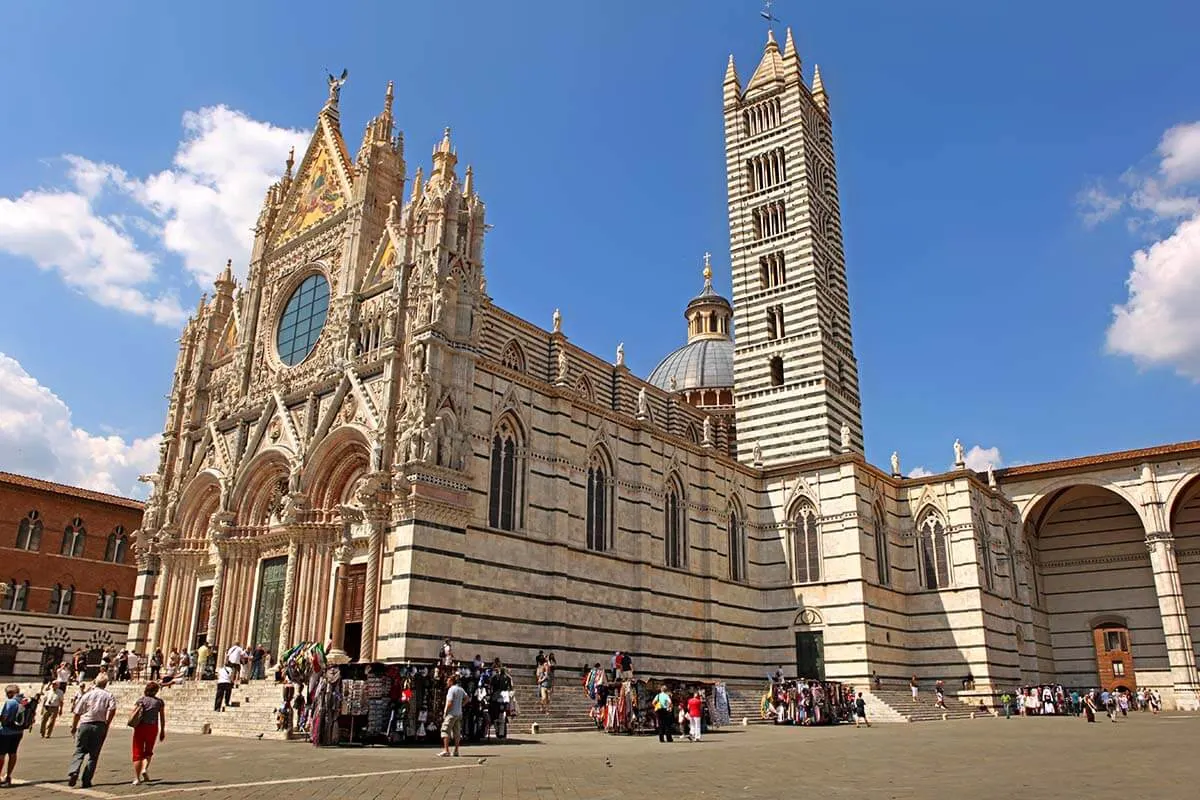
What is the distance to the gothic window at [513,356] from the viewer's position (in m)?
31.8

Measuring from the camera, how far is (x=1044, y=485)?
131 ft

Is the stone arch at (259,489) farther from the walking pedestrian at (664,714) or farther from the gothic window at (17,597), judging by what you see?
the walking pedestrian at (664,714)

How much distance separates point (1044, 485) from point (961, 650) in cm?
1064

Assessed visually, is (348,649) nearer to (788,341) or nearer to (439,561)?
(439,561)

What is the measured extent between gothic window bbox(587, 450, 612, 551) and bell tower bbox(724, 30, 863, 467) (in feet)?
31.6

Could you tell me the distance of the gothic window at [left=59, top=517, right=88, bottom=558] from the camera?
3700 centimetres

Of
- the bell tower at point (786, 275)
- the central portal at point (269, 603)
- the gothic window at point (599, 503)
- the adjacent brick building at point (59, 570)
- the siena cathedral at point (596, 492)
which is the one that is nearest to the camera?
the siena cathedral at point (596, 492)

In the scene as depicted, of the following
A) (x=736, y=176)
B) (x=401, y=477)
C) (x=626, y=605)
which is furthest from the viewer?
(x=736, y=176)

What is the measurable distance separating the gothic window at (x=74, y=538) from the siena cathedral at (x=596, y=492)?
797 centimetres

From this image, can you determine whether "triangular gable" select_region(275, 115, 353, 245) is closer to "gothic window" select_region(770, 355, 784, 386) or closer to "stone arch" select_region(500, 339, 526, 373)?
"stone arch" select_region(500, 339, 526, 373)

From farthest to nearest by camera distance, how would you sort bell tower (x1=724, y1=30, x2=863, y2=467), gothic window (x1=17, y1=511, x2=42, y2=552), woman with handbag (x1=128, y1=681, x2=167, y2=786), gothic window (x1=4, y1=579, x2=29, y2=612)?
bell tower (x1=724, y1=30, x2=863, y2=467), gothic window (x1=17, y1=511, x2=42, y2=552), gothic window (x1=4, y1=579, x2=29, y2=612), woman with handbag (x1=128, y1=681, x2=167, y2=786)

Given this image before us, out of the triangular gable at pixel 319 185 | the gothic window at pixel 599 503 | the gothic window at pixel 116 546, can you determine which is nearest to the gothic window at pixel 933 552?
the gothic window at pixel 599 503

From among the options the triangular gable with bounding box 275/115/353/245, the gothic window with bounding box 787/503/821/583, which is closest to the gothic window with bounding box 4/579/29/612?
the triangular gable with bounding box 275/115/353/245

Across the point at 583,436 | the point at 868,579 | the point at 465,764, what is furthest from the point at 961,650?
the point at 465,764
